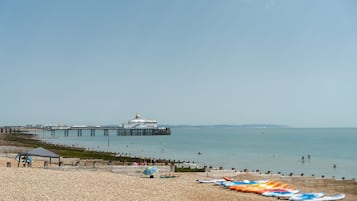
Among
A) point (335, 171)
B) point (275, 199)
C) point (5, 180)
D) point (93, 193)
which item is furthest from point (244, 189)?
point (335, 171)

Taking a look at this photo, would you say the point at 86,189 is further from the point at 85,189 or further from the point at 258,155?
the point at 258,155

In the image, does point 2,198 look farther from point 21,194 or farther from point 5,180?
point 5,180

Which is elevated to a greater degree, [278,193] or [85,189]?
[85,189]

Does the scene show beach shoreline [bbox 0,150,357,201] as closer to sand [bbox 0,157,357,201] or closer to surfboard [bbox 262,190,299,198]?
sand [bbox 0,157,357,201]

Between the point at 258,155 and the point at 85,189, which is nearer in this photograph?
the point at 85,189

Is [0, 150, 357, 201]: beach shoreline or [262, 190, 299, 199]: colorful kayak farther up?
[0, 150, 357, 201]: beach shoreline

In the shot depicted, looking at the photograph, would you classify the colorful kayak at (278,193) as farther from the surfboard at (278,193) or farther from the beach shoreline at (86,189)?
the beach shoreline at (86,189)

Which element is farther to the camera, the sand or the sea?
the sea

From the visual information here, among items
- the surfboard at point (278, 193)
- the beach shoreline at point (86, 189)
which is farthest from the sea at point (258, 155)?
the beach shoreline at point (86, 189)

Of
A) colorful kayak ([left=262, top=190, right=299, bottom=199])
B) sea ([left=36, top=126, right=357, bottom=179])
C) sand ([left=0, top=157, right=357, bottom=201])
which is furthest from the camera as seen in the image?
sea ([left=36, top=126, right=357, bottom=179])

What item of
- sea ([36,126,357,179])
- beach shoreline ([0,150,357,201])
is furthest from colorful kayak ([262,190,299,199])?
sea ([36,126,357,179])

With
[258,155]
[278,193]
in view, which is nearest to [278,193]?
[278,193]

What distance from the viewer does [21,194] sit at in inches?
527

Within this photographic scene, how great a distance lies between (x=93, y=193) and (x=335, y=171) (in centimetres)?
3865
